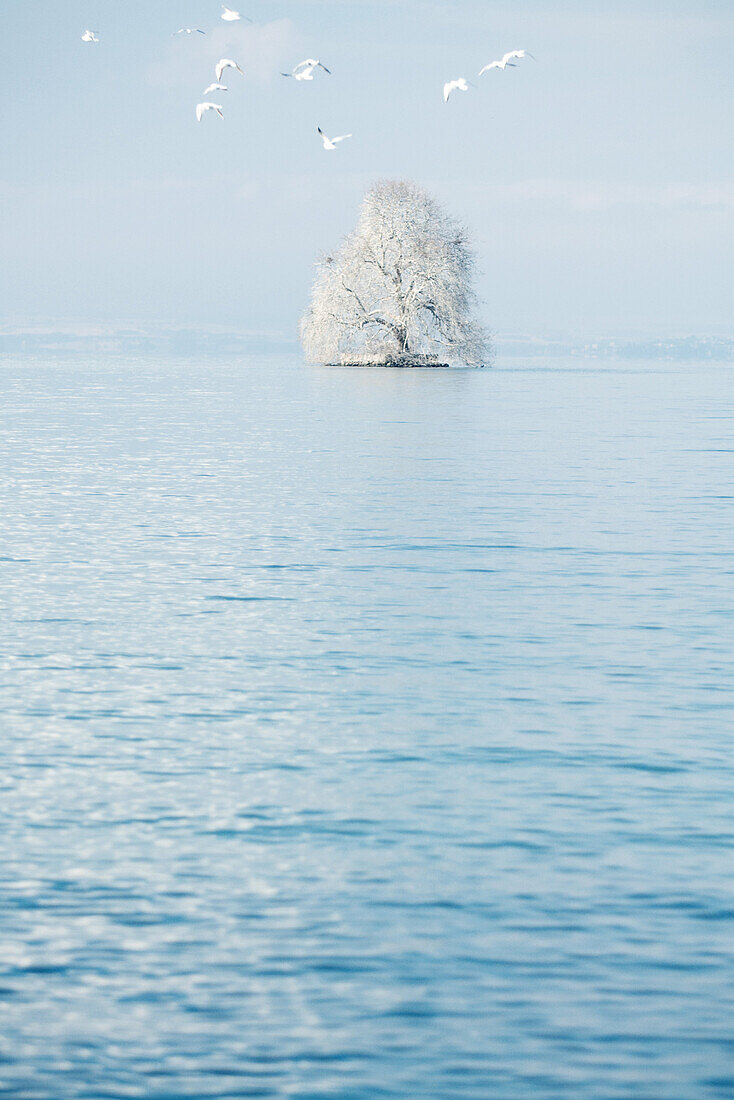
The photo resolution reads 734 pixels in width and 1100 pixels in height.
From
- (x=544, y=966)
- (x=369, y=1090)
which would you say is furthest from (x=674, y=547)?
(x=369, y=1090)

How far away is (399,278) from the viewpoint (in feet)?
295

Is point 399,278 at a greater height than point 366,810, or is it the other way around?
point 399,278

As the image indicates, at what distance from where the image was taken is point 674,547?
76.1 feet

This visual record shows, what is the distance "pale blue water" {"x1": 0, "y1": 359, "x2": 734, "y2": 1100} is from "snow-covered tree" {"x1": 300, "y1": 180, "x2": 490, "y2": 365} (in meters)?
65.0

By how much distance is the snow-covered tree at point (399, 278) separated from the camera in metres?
88.9

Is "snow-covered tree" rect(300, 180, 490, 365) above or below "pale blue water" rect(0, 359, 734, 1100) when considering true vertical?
above

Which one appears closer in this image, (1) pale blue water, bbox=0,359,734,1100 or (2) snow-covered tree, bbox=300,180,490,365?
(1) pale blue water, bbox=0,359,734,1100

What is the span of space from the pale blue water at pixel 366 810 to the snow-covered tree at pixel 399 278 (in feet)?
213

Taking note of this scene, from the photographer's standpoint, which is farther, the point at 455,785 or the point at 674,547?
the point at 674,547

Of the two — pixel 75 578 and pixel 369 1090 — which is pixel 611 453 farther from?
pixel 369 1090

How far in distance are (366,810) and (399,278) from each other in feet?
268

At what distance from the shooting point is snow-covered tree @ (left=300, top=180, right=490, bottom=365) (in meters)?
88.9

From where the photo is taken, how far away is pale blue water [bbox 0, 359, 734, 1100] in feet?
23.1

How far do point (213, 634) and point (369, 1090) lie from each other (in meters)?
9.74
